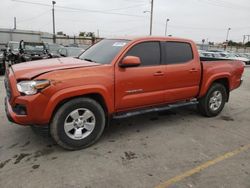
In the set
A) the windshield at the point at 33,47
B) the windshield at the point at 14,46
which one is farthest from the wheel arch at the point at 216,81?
the windshield at the point at 14,46

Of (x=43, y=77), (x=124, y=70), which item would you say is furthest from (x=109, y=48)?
(x=43, y=77)

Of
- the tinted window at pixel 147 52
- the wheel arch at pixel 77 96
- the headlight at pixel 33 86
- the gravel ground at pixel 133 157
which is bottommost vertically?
the gravel ground at pixel 133 157

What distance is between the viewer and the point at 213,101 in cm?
519

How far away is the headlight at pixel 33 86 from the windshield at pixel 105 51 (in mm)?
1093

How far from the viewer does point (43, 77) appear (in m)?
2.98

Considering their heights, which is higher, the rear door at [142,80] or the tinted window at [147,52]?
the tinted window at [147,52]

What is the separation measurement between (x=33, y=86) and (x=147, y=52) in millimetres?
2082

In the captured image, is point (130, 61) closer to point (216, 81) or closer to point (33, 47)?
point (216, 81)

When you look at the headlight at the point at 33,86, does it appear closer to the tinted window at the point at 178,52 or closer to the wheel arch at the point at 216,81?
the tinted window at the point at 178,52

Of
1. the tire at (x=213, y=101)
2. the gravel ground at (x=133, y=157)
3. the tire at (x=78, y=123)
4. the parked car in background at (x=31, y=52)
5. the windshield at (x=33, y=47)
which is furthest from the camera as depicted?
the windshield at (x=33, y=47)

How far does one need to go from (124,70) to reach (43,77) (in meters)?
1.28

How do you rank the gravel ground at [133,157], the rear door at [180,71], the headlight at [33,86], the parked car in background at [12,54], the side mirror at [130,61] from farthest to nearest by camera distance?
the parked car in background at [12,54], the rear door at [180,71], the side mirror at [130,61], the headlight at [33,86], the gravel ground at [133,157]

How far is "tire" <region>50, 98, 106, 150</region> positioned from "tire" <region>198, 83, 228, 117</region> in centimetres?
264

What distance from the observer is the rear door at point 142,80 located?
3.60 meters
